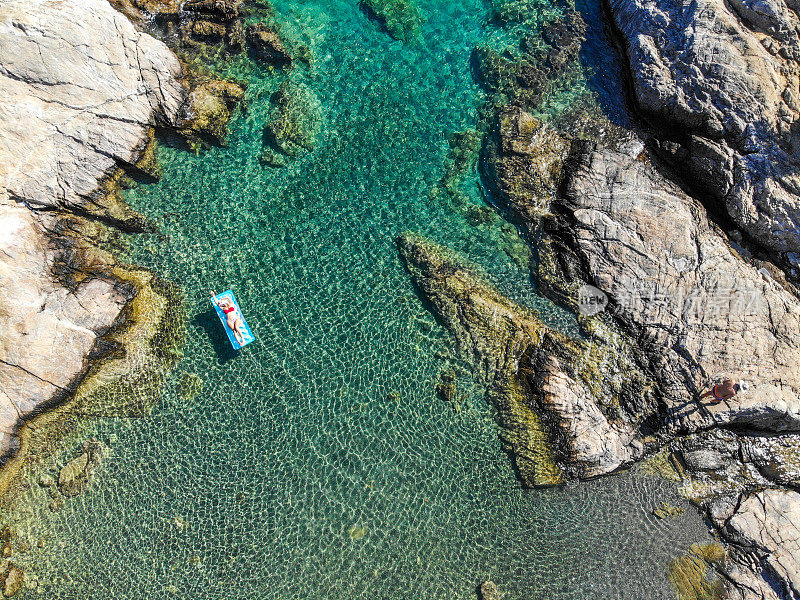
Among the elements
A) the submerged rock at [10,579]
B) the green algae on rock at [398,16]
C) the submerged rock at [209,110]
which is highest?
the green algae on rock at [398,16]

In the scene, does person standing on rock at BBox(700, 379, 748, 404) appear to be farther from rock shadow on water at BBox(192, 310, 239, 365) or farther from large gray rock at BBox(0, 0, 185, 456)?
large gray rock at BBox(0, 0, 185, 456)

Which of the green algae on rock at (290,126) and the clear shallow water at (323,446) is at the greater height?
the green algae on rock at (290,126)

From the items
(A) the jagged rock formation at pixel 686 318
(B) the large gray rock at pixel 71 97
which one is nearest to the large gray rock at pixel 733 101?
(A) the jagged rock formation at pixel 686 318

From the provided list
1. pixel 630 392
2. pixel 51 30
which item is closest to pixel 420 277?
pixel 630 392

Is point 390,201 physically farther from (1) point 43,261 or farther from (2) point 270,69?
(1) point 43,261

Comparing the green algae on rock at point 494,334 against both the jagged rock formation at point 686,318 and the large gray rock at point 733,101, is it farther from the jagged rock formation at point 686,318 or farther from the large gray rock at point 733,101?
the large gray rock at point 733,101
